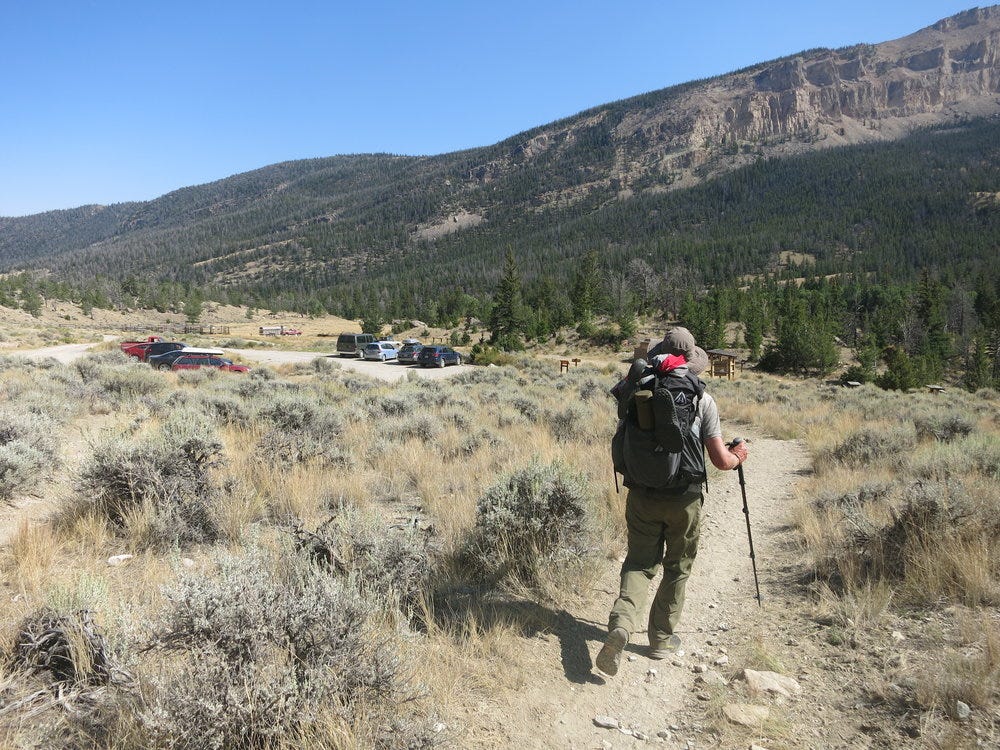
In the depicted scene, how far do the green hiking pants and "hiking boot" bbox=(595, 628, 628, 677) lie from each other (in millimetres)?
198

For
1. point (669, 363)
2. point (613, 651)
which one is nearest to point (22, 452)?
point (613, 651)

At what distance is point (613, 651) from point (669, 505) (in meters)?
0.94

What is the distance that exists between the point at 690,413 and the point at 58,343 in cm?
4728

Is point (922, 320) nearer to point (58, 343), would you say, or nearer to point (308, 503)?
point (308, 503)

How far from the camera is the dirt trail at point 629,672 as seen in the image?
2729 millimetres

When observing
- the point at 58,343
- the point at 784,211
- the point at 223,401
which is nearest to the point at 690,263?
the point at 784,211

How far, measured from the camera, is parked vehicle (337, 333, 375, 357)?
3991cm

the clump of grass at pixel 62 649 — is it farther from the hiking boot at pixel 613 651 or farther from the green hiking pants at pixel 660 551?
the green hiking pants at pixel 660 551

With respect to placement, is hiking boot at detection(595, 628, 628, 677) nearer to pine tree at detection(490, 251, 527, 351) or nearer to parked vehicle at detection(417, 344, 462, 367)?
parked vehicle at detection(417, 344, 462, 367)

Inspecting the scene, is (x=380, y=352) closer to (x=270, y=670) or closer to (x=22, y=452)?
(x=22, y=452)

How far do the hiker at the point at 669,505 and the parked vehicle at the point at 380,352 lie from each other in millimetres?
35331

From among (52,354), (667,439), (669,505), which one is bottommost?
(669,505)

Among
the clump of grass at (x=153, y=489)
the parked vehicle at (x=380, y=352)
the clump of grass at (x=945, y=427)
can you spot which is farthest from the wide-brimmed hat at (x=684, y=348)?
the parked vehicle at (x=380, y=352)

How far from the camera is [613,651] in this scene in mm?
3125
